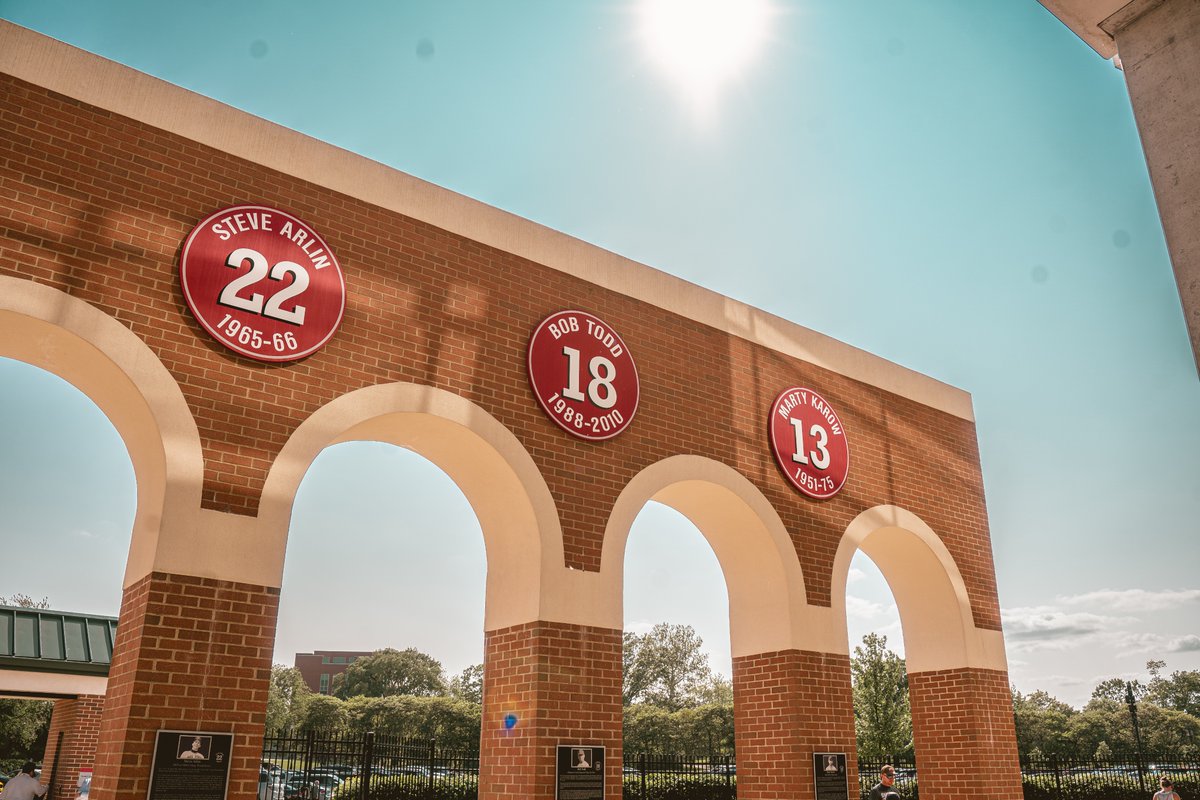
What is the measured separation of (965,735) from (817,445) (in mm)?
4436

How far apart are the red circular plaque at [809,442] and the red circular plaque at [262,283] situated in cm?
567

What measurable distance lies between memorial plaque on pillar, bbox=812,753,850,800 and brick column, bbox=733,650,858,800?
7cm

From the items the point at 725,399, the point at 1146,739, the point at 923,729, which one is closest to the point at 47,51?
the point at 725,399

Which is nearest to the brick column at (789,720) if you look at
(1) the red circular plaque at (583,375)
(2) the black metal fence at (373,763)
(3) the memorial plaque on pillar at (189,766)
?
(1) the red circular plaque at (583,375)

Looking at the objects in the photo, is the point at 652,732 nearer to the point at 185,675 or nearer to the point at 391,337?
the point at 391,337

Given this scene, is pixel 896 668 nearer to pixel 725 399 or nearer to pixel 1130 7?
pixel 725 399

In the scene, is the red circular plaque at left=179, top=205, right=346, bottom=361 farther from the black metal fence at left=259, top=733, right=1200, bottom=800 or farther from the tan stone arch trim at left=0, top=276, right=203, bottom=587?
the black metal fence at left=259, top=733, right=1200, bottom=800

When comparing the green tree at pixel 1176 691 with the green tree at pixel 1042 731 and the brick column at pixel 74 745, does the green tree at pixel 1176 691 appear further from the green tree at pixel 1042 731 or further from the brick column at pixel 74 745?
the brick column at pixel 74 745

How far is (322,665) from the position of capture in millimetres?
105875

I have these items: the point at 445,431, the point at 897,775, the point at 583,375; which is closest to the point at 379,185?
the point at 445,431

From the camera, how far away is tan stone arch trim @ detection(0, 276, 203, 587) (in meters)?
6.57

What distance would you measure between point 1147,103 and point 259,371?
6458 mm

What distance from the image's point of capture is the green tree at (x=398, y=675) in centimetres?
7419

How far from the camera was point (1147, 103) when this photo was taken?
10.9 feet
